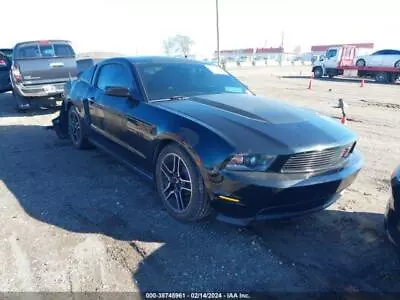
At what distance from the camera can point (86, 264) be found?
2.77 m

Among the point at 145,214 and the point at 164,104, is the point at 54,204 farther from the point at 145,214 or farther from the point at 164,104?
the point at 164,104

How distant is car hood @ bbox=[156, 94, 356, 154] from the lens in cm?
281

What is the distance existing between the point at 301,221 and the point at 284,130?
106cm

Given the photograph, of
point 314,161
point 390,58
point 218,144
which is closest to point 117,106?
point 218,144

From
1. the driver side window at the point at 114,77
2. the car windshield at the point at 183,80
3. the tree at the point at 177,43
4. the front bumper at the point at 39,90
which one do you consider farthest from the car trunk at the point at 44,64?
the tree at the point at 177,43

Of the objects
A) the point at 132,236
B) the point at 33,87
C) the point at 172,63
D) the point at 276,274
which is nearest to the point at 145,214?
the point at 132,236

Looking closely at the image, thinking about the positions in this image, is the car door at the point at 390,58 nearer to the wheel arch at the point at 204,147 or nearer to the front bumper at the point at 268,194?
the front bumper at the point at 268,194

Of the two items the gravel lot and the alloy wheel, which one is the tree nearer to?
the gravel lot

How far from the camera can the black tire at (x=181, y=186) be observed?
3057 mm

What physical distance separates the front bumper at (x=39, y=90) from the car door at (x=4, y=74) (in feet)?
7.08

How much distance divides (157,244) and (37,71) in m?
7.48

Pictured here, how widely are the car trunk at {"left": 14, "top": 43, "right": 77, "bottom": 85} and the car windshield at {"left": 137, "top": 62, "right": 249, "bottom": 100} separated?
5.84 meters

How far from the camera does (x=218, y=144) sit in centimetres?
282

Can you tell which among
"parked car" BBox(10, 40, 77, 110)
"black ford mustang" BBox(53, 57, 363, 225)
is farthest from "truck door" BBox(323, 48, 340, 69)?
"black ford mustang" BBox(53, 57, 363, 225)
